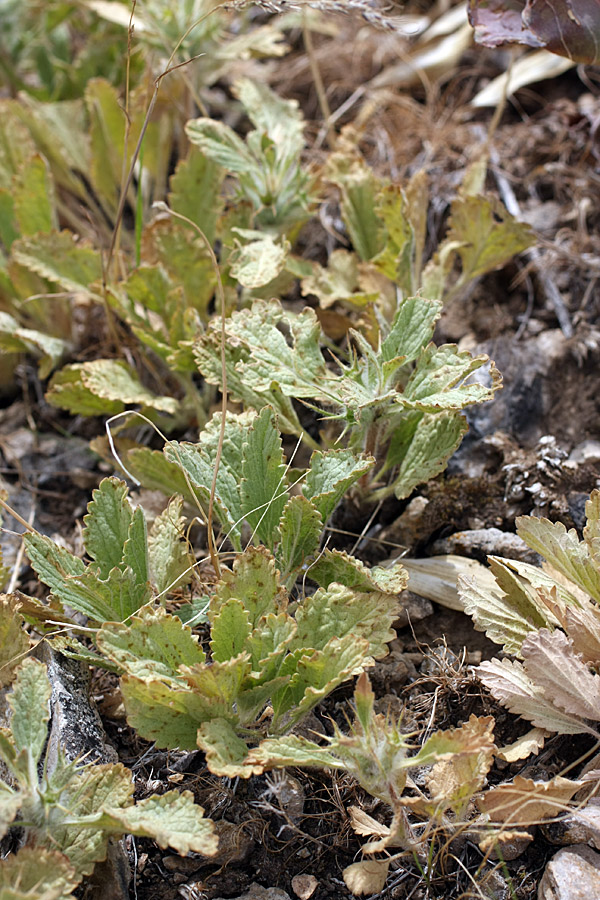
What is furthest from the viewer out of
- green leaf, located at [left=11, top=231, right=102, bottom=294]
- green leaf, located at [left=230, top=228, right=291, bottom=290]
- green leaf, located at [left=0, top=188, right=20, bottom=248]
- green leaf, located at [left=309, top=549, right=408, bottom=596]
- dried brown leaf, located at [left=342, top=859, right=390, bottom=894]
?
green leaf, located at [left=0, top=188, right=20, bottom=248]

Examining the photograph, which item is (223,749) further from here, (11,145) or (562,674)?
(11,145)

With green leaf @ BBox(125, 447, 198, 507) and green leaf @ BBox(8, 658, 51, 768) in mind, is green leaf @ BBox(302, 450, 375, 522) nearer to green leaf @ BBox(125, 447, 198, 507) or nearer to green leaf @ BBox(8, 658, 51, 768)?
green leaf @ BBox(125, 447, 198, 507)

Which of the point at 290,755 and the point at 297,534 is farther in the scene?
the point at 297,534

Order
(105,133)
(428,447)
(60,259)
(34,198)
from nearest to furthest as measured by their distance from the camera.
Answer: (428,447)
(60,259)
(34,198)
(105,133)

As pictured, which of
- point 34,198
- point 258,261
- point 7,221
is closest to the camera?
point 258,261

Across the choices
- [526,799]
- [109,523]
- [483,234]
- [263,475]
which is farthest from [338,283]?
[526,799]

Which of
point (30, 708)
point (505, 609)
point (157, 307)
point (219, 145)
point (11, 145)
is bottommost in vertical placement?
point (505, 609)

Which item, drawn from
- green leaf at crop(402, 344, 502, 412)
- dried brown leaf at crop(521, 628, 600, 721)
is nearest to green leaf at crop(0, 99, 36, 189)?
green leaf at crop(402, 344, 502, 412)
